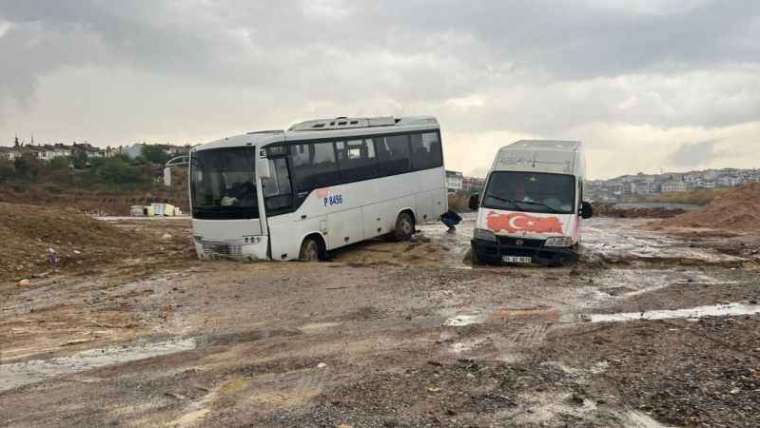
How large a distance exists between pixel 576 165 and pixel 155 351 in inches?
394

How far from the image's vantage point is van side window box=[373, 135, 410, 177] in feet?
55.1

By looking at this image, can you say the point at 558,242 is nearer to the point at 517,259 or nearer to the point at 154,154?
the point at 517,259

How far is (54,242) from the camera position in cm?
1645

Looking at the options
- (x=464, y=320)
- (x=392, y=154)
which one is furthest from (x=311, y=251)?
(x=464, y=320)

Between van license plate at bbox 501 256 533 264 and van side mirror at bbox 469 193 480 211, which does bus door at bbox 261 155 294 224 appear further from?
van license plate at bbox 501 256 533 264

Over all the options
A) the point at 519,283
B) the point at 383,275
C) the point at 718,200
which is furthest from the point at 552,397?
the point at 718,200

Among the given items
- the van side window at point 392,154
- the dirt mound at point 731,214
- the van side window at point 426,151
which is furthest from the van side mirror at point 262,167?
the dirt mound at point 731,214

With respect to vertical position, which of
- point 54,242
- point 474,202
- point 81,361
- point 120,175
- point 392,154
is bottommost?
point 81,361

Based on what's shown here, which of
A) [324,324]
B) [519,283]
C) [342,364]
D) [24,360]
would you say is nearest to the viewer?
[342,364]

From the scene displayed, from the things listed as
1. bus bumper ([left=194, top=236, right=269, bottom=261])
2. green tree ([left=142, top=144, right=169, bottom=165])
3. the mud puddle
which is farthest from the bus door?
green tree ([left=142, top=144, right=169, bottom=165])

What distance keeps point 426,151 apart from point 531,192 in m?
5.67

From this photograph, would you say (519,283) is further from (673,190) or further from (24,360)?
(673,190)

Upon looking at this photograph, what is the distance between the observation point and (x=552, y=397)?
5.19 m

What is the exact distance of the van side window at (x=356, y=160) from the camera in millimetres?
15594
